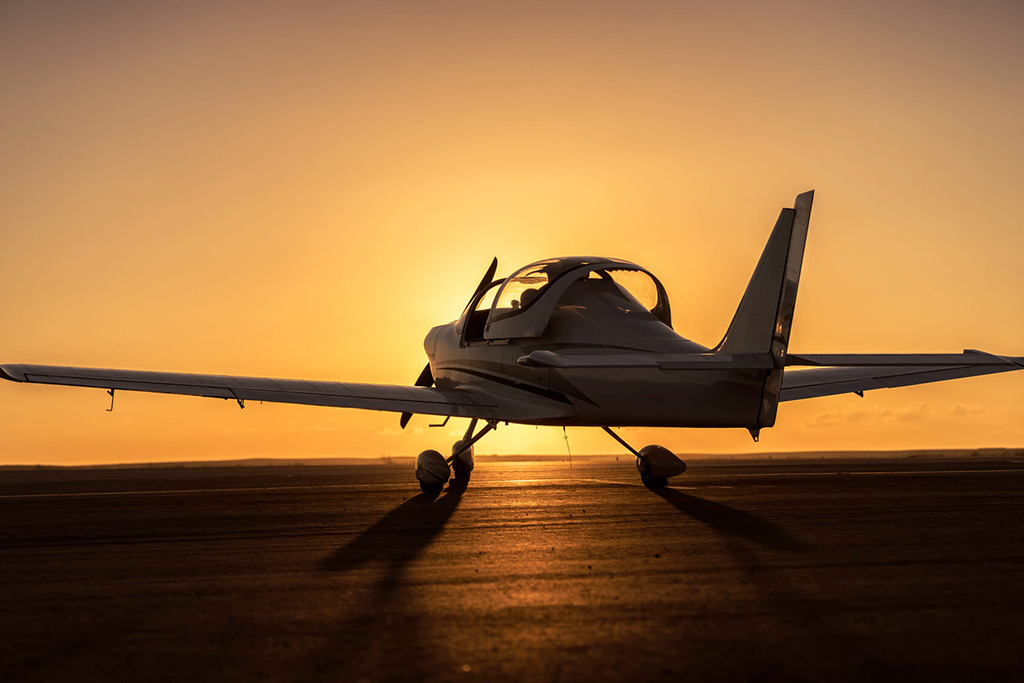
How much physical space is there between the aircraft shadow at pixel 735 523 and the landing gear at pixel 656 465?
3.32 ft

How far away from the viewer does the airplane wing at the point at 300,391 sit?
1208 cm

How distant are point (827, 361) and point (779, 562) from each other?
11.3 ft

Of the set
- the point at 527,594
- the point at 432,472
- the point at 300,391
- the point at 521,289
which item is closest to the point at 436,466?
the point at 432,472

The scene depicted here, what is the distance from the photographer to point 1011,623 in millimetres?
4348

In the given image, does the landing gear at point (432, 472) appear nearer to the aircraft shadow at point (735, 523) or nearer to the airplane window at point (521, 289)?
the airplane window at point (521, 289)

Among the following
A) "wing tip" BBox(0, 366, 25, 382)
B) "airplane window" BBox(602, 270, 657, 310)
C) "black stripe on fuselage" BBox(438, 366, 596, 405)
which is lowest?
"black stripe on fuselage" BBox(438, 366, 596, 405)

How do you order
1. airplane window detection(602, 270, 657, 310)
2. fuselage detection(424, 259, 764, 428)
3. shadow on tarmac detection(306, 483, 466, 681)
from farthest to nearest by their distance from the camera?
airplane window detection(602, 270, 657, 310), fuselage detection(424, 259, 764, 428), shadow on tarmac detection(306, 483, 466, 681)

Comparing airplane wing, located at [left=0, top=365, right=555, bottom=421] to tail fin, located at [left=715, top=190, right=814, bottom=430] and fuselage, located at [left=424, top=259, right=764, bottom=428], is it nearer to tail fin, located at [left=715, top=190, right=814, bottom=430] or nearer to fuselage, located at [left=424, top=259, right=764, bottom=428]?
fuselage, located at [left=424, top=259, right=764, bottom=428]

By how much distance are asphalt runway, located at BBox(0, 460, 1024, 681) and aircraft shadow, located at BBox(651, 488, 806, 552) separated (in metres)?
0.05

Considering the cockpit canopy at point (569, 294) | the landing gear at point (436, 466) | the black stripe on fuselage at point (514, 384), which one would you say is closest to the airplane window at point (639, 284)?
the cockpit canopy at point (569, 294)

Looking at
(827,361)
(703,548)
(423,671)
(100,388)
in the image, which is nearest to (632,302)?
(827,361)

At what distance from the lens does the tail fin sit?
998cm

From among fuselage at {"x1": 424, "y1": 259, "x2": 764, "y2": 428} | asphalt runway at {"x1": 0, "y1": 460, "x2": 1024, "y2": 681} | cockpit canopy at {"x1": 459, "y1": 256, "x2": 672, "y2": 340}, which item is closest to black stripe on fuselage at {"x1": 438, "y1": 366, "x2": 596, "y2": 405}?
fuselage at {"x1": 424, "y1": 259, "x2": 764, "y2": 428}

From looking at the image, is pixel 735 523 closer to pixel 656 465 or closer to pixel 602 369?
pixel 602 369
